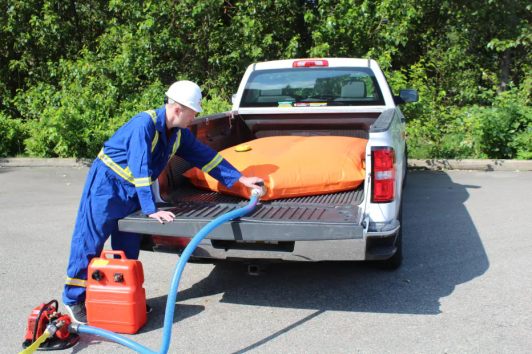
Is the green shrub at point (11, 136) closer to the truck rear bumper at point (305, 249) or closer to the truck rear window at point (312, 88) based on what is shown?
the truck rear window at point (312, 88)

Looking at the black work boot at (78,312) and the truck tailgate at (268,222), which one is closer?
the truck tailgate at (268,222)

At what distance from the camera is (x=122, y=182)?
3.70 m

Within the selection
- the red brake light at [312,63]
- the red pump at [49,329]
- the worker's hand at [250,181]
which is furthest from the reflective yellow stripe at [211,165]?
the red brake light at [312,63]

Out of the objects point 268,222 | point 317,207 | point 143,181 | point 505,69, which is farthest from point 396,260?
point 505,69

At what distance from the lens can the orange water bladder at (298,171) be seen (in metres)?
4.25

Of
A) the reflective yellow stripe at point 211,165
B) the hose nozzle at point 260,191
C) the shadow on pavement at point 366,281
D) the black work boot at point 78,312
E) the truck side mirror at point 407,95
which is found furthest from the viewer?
the truck side mirror at point 407,95

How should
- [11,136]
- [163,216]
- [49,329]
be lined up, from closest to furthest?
[49,329] < [163,216] < [11,136]

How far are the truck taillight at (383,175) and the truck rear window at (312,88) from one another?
2167 mm

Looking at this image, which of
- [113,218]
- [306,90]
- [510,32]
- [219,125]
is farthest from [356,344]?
[510,32]

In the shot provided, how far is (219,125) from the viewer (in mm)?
5590

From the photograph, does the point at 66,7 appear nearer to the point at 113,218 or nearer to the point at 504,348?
the point at 113,218

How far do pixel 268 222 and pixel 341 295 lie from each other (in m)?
1.16

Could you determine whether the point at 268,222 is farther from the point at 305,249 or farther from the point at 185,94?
the point at 185,94

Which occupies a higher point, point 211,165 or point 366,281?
point 211,165
